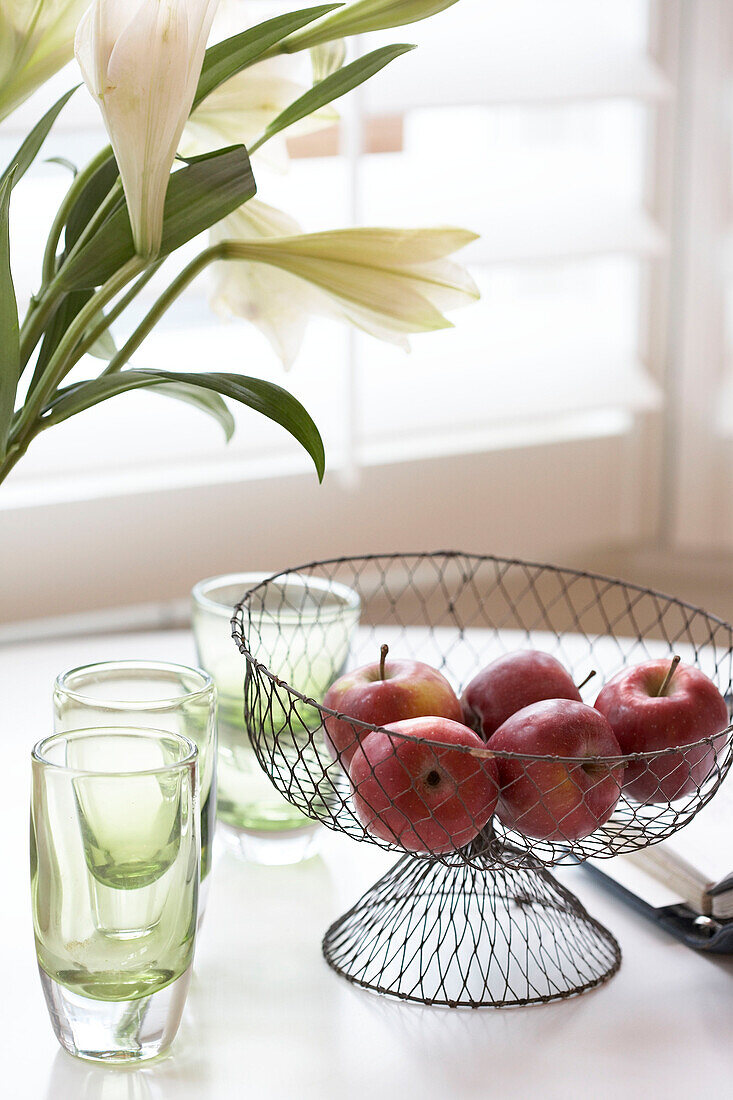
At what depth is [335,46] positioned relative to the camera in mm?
699

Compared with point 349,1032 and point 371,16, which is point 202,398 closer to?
point 371,16

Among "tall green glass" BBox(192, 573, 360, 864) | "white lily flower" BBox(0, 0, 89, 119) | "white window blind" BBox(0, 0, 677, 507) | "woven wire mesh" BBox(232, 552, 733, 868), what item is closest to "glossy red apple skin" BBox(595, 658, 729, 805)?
"woven wire mesh" BBox(232, 552, 733, 868)

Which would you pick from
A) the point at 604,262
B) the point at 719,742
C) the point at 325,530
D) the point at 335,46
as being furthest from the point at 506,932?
the point at 604,262

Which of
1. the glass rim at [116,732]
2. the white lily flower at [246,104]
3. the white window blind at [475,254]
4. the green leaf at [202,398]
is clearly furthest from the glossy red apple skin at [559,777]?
the white window blind at [475,254]

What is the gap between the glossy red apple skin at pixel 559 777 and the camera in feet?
1.77

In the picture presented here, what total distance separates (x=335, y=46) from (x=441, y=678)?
1.10 feet

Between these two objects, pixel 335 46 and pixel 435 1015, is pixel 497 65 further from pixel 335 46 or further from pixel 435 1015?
pixel 435 1015

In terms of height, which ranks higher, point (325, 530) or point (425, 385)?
point (425, 385)

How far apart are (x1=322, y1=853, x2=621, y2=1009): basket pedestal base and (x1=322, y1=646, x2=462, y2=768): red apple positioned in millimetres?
63

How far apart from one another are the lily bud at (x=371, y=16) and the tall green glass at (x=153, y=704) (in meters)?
0.29

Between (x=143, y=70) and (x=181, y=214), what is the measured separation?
0.26ft

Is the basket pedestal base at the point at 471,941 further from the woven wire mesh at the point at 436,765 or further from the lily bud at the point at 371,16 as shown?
the lily bud at the point at 371,16

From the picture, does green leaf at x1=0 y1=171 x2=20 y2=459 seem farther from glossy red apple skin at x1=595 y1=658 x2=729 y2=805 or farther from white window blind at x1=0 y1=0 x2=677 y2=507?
white window blind at x1=0 y1=0 x2=677 y2=507

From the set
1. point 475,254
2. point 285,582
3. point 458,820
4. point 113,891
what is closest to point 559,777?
point 458,820
